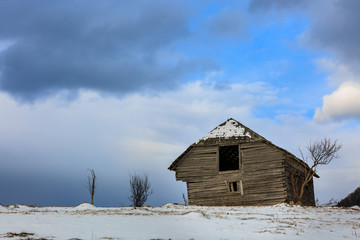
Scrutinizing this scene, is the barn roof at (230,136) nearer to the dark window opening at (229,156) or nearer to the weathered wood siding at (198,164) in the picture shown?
the weathered wood siding at (198,164)

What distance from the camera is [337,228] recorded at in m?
15.4

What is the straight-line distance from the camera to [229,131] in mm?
29328

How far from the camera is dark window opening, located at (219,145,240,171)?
107 ft

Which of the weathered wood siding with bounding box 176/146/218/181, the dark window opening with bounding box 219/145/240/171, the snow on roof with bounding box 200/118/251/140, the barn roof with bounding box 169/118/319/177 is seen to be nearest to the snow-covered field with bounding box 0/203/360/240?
the barn roof with bounding box 169/118/319/177

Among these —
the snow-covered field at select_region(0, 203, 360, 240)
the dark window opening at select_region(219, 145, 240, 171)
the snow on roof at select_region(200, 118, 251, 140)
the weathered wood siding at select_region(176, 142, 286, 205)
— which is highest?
the snow on roof at select_region(200, 118, 251, 140)

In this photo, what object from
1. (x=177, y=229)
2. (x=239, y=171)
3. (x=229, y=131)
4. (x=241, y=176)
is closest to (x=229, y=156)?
(x=229, y=131)

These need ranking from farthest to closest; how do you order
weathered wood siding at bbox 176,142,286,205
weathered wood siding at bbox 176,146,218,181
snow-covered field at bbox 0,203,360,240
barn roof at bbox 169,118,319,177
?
weathered wood siding at bbox 176,146,218,181, barn roof at bbox 169,118,319,177, weathered wood siding at bbox 176,142,286,205, snow-covered field at bbox 0,203,360,240

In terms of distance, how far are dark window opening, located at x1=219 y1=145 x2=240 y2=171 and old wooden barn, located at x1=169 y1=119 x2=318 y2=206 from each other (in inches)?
124

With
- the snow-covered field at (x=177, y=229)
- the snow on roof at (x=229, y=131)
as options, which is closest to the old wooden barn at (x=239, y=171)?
the snow on roof at (x=229, y=131)

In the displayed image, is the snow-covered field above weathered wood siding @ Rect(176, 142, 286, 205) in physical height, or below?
below

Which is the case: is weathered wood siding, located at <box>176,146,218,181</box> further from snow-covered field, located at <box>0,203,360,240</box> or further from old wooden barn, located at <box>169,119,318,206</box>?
snow-covered field, located at <box>0,203,360,240</box>

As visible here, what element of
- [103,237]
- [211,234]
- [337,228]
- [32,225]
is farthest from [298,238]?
[32,225]

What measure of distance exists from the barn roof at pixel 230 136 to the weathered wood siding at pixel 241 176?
1.14 feet

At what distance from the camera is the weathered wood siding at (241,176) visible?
27.1m
